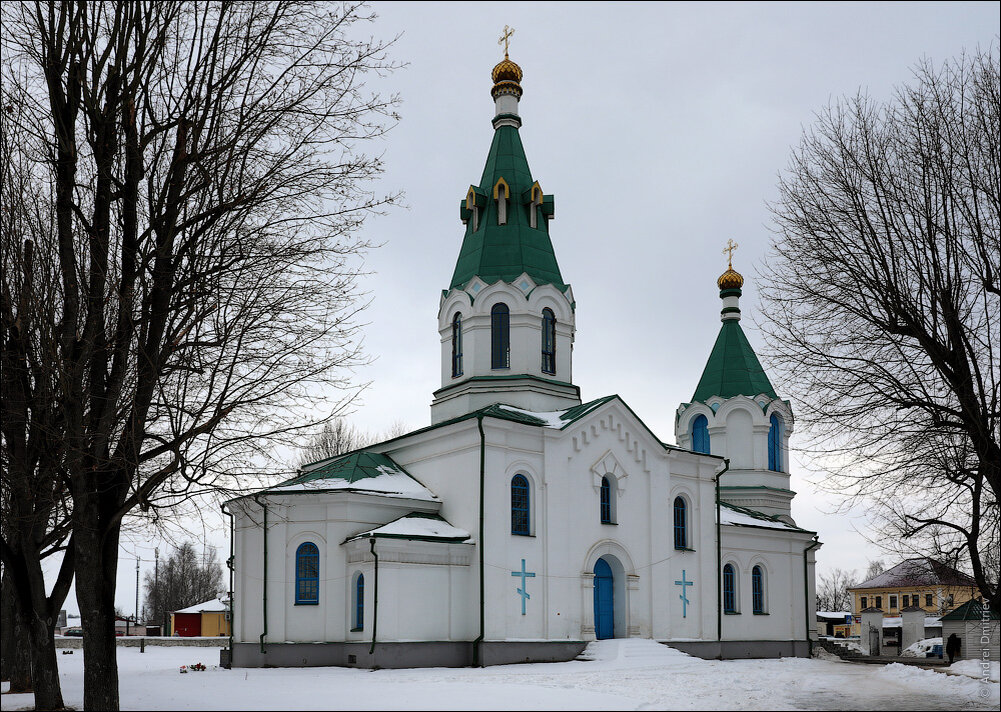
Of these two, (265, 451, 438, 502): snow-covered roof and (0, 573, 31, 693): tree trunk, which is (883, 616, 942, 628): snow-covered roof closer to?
(265, 451, 438, 502): snow-covered roof

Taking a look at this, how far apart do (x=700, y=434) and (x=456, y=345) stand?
10.9 m

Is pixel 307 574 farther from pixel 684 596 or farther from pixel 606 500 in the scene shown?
pixel 684 596

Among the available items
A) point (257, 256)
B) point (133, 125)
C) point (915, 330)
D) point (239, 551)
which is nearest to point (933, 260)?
point (915, 330)

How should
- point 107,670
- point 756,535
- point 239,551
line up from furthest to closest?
point 756,535
point 239,551
point 107,670

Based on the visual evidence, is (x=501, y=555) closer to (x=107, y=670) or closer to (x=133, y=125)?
(x=107, y=670)

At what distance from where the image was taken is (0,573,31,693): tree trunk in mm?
17125

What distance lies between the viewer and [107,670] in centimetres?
1147

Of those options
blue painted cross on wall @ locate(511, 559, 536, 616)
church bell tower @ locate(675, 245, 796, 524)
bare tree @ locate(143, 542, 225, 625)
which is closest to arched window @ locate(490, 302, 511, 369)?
blue painted cross on wall @ locate(511, 559, 536, 616)

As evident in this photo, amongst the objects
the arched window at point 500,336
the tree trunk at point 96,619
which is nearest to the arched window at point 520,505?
the arched window at point 500,336

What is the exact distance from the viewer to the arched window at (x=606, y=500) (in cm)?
2427

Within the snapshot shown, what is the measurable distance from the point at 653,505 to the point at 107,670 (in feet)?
53.2

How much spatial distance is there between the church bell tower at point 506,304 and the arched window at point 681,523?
4.13m

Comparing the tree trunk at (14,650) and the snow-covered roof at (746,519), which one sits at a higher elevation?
the snow-covered roof at (746,519)

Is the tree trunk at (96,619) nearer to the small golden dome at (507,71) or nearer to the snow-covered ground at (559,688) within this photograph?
the snow-covered ground at (559,688)
